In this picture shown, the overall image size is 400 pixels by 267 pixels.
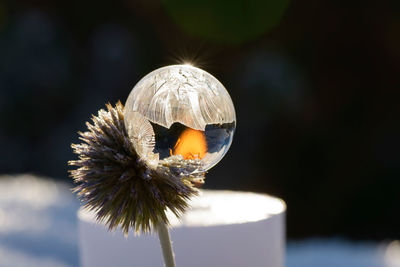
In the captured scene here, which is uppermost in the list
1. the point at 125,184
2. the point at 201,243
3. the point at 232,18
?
the point at 232,18

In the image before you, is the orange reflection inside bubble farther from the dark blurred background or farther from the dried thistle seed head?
the dark blurred background

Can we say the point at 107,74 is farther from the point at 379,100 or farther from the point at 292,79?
the point at 379,100

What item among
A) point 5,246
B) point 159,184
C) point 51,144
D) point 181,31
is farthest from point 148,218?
point 51,144

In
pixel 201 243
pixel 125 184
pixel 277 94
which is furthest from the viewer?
pixel 277 94

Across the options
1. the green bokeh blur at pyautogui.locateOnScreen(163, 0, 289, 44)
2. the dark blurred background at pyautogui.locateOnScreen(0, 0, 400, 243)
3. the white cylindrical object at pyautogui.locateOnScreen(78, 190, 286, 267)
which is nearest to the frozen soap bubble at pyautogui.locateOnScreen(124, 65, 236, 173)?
the white cylindrical object at pyautogui.locateOnScreen(78, 190, 286, 267)

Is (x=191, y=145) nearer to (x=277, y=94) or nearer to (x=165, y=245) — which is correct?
(x=165, y=245)

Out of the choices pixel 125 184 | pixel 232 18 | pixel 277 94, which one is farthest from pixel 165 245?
pixel 232 18
